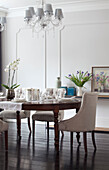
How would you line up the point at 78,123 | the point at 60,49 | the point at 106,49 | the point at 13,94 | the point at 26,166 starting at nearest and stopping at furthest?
the point at 26,166
the point at 78,123
the point at 13,94
the point at 106,49
the point at 60,49

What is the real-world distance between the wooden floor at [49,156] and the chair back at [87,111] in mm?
401

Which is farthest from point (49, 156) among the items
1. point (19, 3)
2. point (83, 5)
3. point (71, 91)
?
point (19, 3)

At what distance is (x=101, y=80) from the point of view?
247 inches

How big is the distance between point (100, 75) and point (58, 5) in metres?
1.79

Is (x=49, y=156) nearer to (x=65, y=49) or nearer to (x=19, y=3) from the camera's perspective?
(x=65, y=49)

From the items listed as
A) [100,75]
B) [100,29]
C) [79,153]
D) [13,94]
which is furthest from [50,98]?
[100,29]

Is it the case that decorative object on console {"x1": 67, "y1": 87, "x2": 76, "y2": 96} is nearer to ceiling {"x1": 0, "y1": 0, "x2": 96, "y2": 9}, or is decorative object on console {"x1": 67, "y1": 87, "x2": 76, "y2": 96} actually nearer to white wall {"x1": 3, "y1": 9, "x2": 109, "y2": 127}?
white wall {"x1": 3, "y1": 9, "x2": 109, "y2": 127}

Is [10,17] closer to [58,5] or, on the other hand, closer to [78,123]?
[58,5]

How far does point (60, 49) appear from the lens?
6621 mm

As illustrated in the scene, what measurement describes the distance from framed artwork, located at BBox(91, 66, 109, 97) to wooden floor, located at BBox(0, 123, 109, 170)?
137cm

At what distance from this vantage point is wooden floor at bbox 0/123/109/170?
352 cm

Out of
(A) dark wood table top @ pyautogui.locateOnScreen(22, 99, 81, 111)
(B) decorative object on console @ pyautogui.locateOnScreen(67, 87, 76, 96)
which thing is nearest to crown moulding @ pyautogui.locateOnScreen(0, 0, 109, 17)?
(B) decorative object on console @ pyautogui.locateOnScreen(67, 87, 76, 96)

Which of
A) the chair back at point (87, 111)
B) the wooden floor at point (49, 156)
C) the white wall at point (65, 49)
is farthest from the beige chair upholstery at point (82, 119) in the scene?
the white wall at point (65, 49)

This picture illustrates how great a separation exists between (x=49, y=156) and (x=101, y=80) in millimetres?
2745
